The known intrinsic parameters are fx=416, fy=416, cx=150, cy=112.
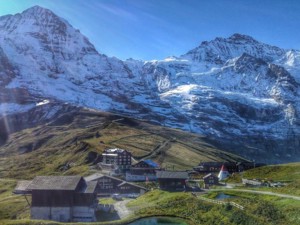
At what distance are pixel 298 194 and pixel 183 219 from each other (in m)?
18.7

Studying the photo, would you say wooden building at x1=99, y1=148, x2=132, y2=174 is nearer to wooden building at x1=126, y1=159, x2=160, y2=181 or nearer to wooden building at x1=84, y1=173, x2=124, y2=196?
wooden building at x1=126, y1=159, x2=160, y2=181

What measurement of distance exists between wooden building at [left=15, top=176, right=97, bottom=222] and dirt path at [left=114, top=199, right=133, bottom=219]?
5.44m

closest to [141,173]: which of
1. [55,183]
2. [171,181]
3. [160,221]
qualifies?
[171,181]

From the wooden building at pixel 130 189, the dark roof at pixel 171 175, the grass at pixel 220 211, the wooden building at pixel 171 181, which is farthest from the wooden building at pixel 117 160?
the grass at pixel 220 211

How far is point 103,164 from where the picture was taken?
513ft

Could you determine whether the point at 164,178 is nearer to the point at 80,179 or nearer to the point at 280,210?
the point at 80,179

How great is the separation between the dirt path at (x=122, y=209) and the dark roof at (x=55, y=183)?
9.83 metres

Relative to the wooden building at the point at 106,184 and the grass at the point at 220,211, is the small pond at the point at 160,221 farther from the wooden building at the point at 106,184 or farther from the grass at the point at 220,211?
the wooden building at the point at 106,184

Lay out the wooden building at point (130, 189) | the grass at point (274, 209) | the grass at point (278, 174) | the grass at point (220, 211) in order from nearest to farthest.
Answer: the grass at point (274, 209)
the grass at point (220, 211)
the grass at point (278, 174)
the wooden building at point (130, 189)

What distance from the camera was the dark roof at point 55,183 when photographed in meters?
79.0

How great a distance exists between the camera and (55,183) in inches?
3155

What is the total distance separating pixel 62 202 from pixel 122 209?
11.6 metres

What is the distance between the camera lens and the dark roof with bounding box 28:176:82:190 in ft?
259

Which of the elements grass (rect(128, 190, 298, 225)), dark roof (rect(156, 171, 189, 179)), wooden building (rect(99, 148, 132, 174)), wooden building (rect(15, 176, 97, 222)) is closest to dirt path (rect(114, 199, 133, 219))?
grass (rect(128, 190, 298, 225))
